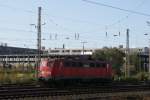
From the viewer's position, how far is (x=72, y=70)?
133 feet

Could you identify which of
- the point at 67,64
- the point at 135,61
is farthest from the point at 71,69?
the point at 135,61

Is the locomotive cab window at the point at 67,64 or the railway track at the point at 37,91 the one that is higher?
Result: the locomotive cab window at the point at 67,64

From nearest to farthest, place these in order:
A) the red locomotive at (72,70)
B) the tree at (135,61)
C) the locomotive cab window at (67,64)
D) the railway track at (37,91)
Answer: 1. the railway track at (37,91)
2. the red locomotive at (72,70)
3. the locomotive cab window at (67,64)
4. the tree at (135,61)

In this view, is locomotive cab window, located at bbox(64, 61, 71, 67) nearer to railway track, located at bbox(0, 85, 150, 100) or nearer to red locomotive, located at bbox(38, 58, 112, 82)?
red locomotive, located at bbox(38, 58, 112, 82)

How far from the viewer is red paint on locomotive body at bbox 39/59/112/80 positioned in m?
39.4

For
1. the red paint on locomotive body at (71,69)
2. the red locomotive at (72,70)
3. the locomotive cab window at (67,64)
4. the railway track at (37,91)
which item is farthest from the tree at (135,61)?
the railway track at (37,91)

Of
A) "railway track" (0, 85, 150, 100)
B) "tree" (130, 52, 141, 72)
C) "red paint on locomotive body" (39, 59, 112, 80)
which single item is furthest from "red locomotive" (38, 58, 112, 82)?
"tree" (130, 52, 141, 72)

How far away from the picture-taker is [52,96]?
27672 mm

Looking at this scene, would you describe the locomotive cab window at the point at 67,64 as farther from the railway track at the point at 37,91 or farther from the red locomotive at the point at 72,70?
the railway track at the point at 37,91

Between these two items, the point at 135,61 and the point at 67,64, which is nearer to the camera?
the point at 67,64

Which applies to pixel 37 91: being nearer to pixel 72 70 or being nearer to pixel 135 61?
pixel 72 70

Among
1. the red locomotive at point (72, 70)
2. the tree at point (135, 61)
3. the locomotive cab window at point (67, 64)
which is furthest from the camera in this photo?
the tree at point (135, 61)

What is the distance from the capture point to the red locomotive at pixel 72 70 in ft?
129

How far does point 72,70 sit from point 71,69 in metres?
0.18
